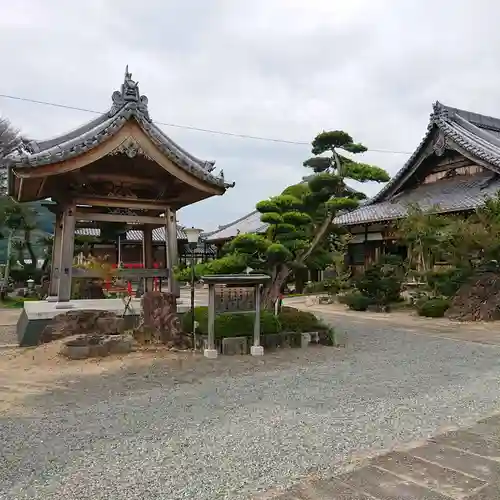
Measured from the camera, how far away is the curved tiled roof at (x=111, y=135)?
8320mm

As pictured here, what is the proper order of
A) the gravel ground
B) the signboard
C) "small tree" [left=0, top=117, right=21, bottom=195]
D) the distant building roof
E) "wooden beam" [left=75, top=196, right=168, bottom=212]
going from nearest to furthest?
1. the gravel ground
2. the signboard
3. "wooden beam" [left=75, top=196, right=168, bottom=212]
4. the distant building roof
5. "small tree" [left=0, top=117, right=21, bottom=195]

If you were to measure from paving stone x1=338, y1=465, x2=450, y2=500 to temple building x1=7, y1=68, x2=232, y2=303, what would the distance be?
684cm

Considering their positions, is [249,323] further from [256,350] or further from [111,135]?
[111,135]

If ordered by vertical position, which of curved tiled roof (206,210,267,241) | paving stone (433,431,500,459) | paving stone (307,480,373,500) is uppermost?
curved tiled roof (206,210,267,241)

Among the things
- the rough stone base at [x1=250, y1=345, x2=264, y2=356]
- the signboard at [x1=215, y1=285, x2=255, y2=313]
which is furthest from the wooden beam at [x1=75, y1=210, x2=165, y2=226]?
the rough stone base at [x1=250, y1=345, x2=264, y2=356]

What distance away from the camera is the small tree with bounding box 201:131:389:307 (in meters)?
8.54

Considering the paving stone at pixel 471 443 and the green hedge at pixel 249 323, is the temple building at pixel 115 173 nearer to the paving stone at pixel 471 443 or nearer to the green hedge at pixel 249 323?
the green hedge at pixel 249 323

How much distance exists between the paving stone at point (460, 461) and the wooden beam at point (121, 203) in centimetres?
746

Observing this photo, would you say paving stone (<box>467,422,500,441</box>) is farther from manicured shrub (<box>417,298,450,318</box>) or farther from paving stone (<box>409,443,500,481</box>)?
manicured shrub (<box>417,298,450,318</box>)

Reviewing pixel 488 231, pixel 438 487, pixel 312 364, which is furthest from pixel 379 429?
pixel 488 231

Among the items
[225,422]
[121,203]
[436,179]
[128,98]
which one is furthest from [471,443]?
[436,179]

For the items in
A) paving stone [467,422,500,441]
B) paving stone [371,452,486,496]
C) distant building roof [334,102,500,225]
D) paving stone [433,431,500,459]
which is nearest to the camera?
paving stone [371,452,486,496]

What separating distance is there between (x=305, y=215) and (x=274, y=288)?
1.55m

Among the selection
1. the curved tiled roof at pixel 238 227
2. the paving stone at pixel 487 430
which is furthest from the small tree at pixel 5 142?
the paving stone at pixel 487 430
